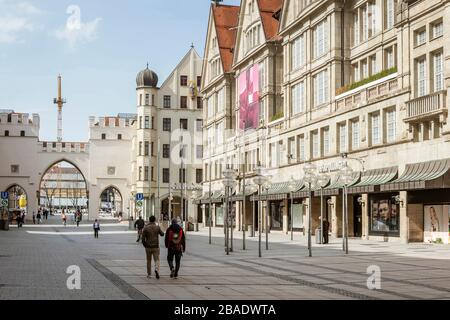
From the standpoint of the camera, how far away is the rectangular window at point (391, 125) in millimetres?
42781

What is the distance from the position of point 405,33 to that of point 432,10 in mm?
2792

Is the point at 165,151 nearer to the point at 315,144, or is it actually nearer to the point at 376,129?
the point at 315,144

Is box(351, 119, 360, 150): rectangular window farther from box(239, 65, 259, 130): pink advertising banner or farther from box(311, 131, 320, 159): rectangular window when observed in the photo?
box(239, 65, 259, 130): pink advertising banner

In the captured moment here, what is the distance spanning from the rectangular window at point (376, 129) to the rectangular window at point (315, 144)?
8.46 m

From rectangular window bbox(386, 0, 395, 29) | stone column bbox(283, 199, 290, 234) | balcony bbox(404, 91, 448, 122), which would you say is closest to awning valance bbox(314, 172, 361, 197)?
balcony bbox(404, 91, 448, 122)

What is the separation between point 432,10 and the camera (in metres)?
38.5

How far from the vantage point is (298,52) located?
58.2m

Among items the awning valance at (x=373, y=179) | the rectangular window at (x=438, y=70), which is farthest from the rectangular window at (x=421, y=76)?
the awning valance at (x=373, y=179)

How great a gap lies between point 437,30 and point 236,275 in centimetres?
2146

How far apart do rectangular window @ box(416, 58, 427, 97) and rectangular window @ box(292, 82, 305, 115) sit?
1691cm

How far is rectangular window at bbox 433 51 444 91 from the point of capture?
37906 mm

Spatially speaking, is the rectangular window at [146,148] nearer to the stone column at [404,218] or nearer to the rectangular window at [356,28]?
the rectangular window at [356,28]

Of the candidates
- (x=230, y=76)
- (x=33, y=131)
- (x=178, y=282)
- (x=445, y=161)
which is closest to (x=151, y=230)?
(x=178, y=282)
